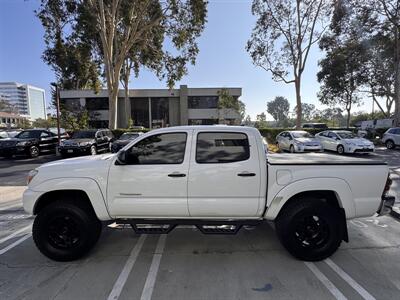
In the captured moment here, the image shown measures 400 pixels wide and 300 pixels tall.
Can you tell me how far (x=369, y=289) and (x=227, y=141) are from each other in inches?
97.9

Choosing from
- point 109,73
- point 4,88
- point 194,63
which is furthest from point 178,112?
point 4,88

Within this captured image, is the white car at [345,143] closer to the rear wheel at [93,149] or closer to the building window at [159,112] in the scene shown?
the rear wheel at [93,149]

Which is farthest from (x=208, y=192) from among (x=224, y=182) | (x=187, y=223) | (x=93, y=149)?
(x=93, y=149)

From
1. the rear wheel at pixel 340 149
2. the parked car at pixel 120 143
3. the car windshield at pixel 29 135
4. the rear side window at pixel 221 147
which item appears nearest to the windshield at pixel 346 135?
the rear wheel at pixel 340 149

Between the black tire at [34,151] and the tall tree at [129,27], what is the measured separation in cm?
781

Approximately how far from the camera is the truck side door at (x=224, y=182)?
384 cm

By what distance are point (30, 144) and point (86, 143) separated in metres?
3.43

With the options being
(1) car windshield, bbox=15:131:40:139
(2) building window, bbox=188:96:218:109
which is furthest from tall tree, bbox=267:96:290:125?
(1) car windshield, bbox=15:131:40:139

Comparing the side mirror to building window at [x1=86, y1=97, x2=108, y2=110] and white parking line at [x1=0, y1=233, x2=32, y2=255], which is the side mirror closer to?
white parking line at [x1=0, y1=233, x2=32, y2=255]

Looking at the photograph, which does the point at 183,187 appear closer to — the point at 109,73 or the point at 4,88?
the point at 109,73

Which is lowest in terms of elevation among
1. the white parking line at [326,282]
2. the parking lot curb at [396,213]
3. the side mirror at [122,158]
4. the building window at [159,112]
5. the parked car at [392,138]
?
the white parking line at [326,282]

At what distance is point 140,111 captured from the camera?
154 feet

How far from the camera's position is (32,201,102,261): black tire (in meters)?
3.96

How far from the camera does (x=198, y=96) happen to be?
45.7 meters
